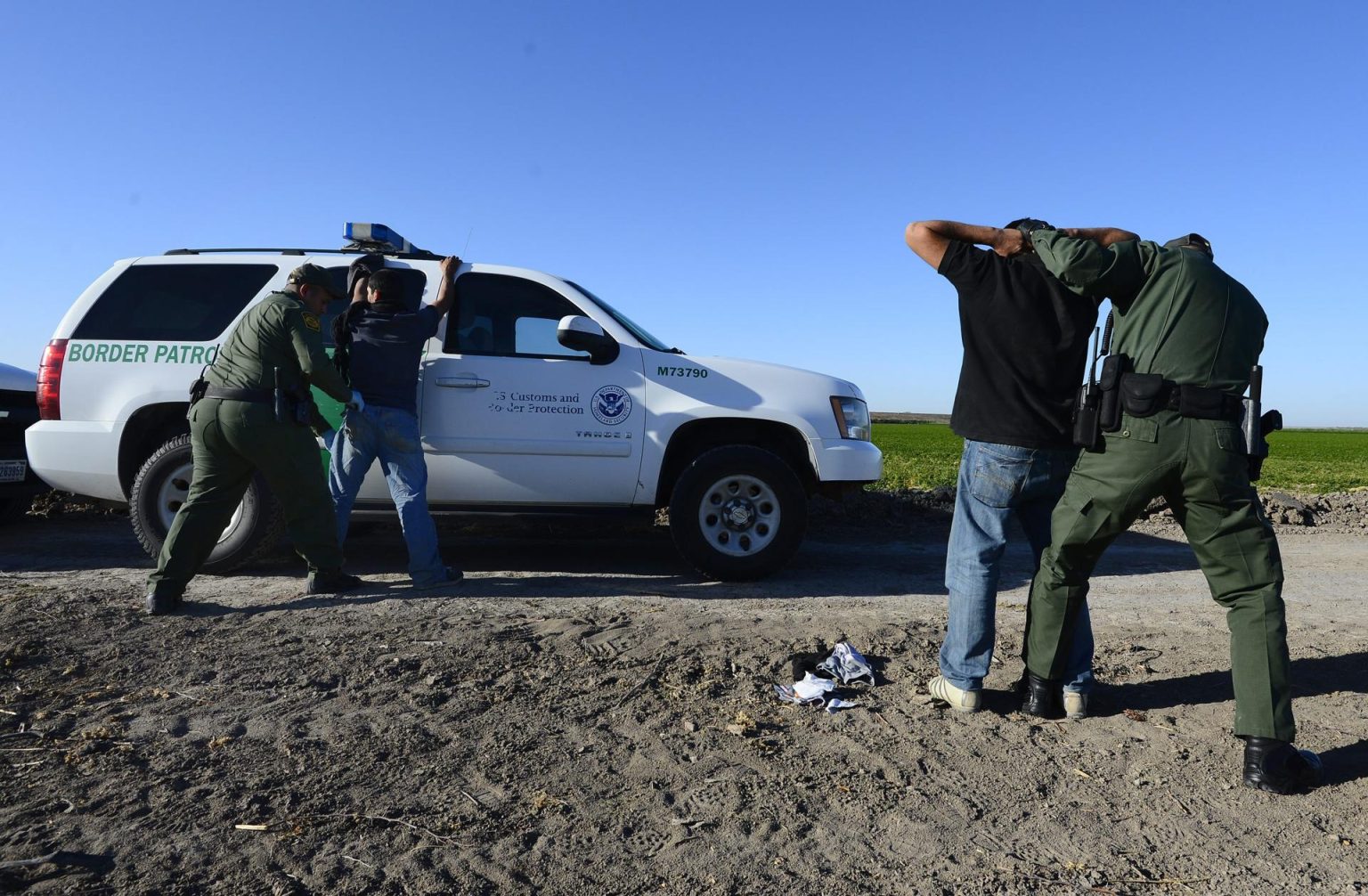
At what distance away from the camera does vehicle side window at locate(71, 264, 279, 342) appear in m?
5.91

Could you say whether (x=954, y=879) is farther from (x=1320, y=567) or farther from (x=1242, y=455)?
(x=1320, y=567)

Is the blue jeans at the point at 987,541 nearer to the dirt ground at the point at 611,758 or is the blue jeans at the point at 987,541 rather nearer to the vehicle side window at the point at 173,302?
the dirt ground at the point at 611,758

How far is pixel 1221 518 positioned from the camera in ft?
9.74

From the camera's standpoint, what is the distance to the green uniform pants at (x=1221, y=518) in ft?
9.52

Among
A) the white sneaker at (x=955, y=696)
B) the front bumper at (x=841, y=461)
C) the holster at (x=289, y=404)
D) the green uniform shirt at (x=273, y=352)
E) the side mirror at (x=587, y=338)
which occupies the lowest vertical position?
the white sneaker at (x=955, y=696)

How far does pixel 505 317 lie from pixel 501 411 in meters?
0.69

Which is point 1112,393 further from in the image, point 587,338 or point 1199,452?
point 587,338

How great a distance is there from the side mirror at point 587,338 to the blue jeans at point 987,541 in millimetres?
2939

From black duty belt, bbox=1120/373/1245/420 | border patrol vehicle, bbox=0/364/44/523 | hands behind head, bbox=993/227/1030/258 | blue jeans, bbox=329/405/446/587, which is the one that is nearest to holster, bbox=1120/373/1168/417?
black duty belt, bbox=1120/373/1245/420

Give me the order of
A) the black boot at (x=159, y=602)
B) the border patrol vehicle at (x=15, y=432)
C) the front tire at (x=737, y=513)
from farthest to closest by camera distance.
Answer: the border patrol vehicle at (x=15, y=432) < the front tire at (x=737, y=513) < the black boot at (x=159, y=602)

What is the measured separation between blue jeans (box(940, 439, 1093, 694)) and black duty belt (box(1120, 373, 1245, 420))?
0.47 meters

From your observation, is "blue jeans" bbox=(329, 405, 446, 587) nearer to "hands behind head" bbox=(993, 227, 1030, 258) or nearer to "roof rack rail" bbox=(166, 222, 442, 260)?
"roof rack rail" bbox=(166, 222, 442, 260)

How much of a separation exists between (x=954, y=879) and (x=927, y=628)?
2.36m

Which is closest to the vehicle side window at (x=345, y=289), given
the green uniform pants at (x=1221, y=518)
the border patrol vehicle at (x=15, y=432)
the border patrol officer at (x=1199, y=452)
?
the border patrol vehicle at (x=15, y=432)
